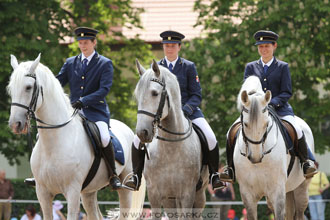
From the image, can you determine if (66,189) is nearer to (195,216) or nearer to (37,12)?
(195,216)

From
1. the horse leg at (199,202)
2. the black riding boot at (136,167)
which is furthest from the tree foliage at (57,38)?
the black riding boot at (136,167)

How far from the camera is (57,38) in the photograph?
22797mm

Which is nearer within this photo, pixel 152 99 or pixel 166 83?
pixel 152 99

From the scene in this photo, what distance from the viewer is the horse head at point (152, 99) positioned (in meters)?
8.83

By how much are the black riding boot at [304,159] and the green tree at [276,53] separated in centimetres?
951

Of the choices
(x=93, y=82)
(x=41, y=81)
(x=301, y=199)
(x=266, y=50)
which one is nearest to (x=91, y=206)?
(x=93, y=82)

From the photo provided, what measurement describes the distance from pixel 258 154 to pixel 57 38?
14.0m

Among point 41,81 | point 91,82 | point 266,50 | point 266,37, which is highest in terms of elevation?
point 266,37

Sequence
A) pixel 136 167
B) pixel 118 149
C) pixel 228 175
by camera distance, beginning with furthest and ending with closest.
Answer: pixel 118 149 < pixel 228 175 < pixel 136 167

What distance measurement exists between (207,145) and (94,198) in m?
2.53

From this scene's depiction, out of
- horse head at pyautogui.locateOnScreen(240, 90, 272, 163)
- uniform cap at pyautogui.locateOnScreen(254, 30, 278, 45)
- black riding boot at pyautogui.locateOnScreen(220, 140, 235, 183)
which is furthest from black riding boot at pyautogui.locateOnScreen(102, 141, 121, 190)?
uniform cap at pyautogui.locateOnScreen(254, 30, 278, 45)

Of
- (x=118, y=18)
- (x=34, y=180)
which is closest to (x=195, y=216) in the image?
(x=34, y=180)

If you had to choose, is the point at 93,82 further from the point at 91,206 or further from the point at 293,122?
the point at 293,122

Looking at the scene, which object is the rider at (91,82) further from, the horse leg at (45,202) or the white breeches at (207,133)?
the white breeches at (207,133)
